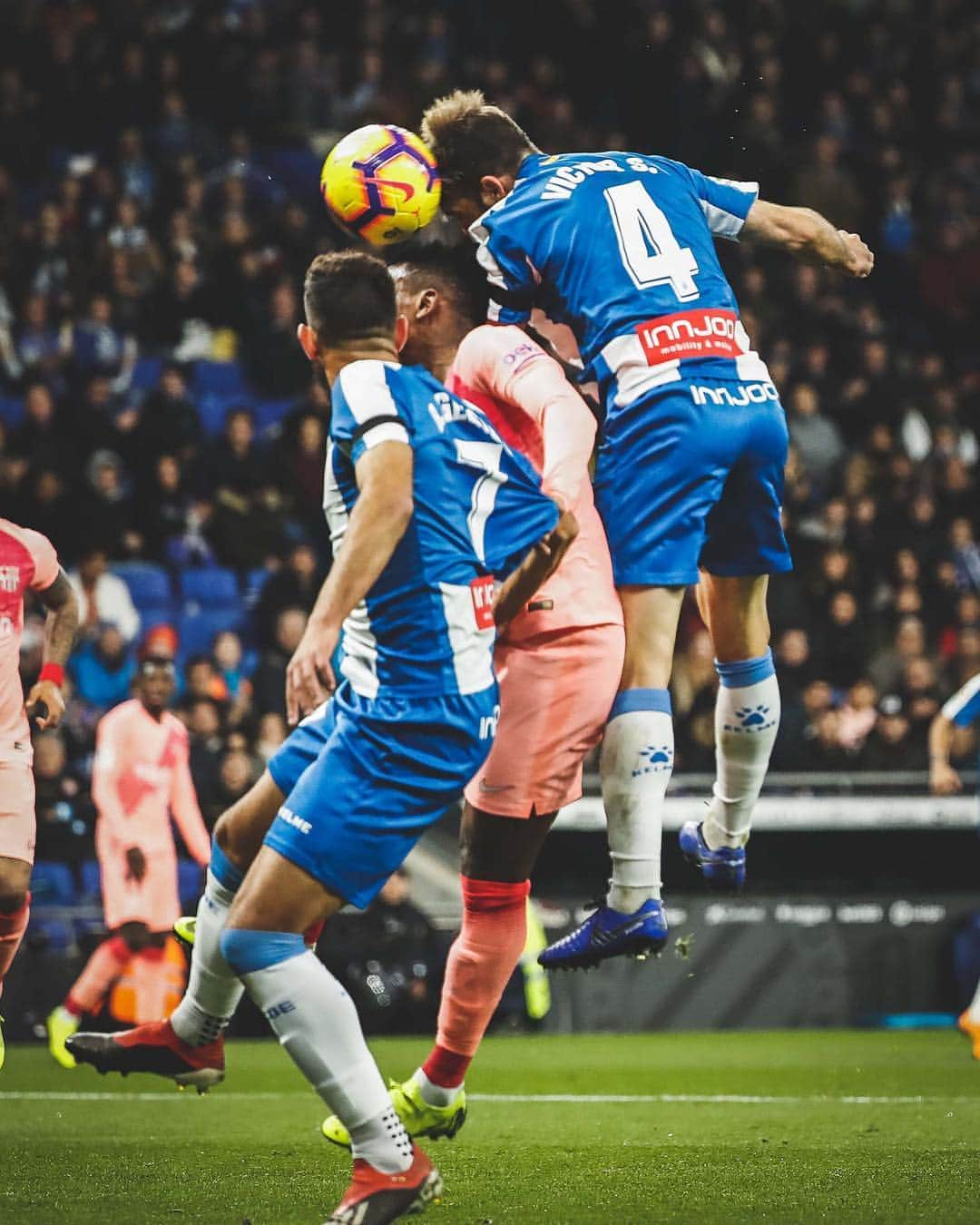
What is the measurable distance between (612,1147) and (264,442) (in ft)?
31.8

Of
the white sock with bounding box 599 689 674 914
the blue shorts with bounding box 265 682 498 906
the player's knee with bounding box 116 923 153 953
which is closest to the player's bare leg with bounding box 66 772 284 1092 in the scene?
the blue shorts with bounding box 265 682 498 906

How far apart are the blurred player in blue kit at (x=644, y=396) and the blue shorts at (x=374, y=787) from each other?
1.00m

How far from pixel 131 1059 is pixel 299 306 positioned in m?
11.4

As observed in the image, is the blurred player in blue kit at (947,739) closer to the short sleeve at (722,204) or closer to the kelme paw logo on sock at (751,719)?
the kelme paw logo on sock at (751,719)

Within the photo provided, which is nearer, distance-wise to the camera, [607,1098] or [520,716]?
[520,716]

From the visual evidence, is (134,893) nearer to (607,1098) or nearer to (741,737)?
(607,1098)

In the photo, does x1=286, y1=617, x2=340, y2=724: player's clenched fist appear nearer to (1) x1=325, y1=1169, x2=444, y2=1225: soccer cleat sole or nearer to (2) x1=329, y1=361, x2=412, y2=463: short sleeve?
(2) x1=329, y1=361, x2=412, y2=463: short sleeve

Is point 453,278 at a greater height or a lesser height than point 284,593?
greater

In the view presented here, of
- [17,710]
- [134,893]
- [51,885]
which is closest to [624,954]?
[17,710]

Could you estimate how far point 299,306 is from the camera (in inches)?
634

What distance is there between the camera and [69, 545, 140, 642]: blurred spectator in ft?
44.5

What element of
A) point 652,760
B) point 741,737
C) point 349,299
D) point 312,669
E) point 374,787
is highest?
point 349,299

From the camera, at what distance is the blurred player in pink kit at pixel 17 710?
7660mm

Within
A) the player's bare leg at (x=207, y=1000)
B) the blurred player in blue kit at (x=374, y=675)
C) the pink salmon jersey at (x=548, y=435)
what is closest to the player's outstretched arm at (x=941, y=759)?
the pink salmon jersey at (x=548, y=435)
